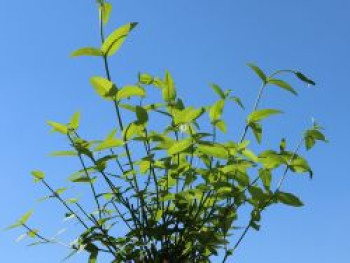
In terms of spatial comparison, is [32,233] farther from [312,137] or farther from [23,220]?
[312,137]

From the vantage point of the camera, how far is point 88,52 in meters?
1.97

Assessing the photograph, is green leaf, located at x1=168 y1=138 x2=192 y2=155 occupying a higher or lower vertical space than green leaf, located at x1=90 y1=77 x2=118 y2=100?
lower

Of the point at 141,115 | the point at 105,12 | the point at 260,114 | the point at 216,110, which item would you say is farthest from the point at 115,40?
the point at 260,114

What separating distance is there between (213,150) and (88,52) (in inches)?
23.0

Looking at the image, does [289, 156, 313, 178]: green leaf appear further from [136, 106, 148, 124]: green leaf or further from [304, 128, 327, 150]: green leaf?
[136, 106, 148, 124]: green leaf

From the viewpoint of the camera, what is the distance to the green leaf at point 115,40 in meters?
1.94

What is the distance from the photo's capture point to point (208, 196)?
2.11 meters

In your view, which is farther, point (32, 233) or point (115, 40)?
point (32, 233)

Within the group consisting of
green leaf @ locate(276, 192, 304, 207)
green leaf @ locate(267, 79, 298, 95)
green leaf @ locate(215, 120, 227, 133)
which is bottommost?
green leaf @ locate(276, 192, 304, 207)

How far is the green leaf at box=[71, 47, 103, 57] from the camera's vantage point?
196cm

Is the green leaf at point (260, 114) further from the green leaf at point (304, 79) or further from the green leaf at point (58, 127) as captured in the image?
the green leaf at point (58, 127)

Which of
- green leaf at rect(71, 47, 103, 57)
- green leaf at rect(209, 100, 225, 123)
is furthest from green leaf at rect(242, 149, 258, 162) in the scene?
green leaf at rect(71, 47, 103, 57)

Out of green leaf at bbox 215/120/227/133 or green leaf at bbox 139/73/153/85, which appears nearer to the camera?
green leaf at bbox 215/120/227/133

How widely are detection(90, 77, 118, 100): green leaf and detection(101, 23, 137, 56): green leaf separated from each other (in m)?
0.12
